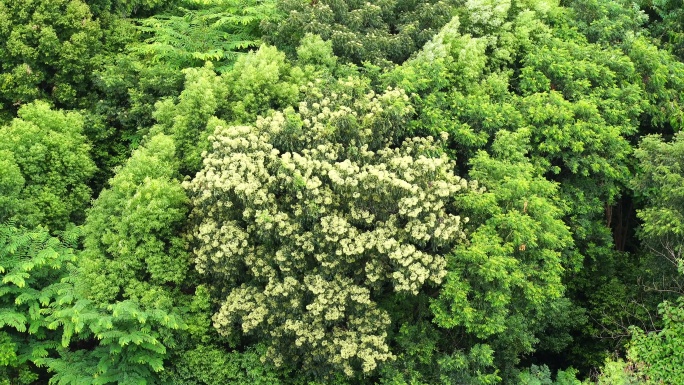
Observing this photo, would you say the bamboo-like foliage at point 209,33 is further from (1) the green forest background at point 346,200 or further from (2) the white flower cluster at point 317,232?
(2) the white flower cluster at point 317,232

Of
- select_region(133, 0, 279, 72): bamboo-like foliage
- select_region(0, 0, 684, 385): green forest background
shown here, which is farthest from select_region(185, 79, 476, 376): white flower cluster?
select_region(133, 0, 279, 72): bamboo-like foliage

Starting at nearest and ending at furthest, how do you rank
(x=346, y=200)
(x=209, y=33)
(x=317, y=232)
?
(x=317, y=232)
(x=346, y=200)
(x=209, y=33)

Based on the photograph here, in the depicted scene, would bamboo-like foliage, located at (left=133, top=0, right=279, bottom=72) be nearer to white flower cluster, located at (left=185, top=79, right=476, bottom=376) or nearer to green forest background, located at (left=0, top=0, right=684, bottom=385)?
green forest background, located at (left=0, top=0, right=684, bottom=385)

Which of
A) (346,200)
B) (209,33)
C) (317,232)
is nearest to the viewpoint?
(317,232)

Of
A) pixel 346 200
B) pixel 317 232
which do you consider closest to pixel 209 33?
pixel 346 200

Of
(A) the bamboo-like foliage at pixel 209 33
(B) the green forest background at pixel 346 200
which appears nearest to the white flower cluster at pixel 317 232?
(B) the green forest background at pixel 346 200

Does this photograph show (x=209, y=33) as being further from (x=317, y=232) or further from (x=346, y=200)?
(x=317, y=232)
